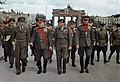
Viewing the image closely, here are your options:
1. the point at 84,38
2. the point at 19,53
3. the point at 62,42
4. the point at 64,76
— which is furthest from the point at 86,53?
the point at 19,53

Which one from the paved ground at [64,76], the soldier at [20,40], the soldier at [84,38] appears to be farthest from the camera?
the soldier at [84,38]

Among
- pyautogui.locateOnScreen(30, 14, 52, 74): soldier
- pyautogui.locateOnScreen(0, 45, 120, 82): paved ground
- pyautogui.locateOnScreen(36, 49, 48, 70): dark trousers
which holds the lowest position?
pyautogui.locateOnScreen(0, 45, 120, 82): paved ground

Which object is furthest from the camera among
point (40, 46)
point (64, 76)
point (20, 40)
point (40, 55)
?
point (40, 55)

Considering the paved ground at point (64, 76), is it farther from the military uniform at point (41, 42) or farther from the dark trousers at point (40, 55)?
the military uniform at point (41, 42)

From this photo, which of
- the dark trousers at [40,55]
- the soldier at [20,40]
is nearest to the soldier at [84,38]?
the dark trousers at [40,55]

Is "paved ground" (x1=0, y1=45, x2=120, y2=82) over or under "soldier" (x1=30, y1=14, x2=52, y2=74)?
under

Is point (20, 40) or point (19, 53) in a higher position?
point (20, 40)

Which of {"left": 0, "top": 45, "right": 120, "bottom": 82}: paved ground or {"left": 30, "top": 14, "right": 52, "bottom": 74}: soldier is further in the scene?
{"left": 30, "top": 14, "right": 52, "bottom": 74}: soldier

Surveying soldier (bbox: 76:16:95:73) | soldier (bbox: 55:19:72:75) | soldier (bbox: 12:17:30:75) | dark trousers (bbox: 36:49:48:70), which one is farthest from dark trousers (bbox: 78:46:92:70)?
soldier (bbox: 12:17:30:75)

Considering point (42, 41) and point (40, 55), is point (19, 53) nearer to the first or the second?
point (40, 55)

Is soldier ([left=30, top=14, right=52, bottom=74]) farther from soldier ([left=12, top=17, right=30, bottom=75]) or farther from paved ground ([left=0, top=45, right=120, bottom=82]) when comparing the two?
paved ground ([left=0, top=45, right=120, bottom=82])

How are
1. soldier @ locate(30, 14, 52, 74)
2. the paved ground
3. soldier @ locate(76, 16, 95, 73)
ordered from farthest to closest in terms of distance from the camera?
soldier @ locate(76, 16, 95, 73)
soldier @ locate(30, 14, 52, 74)
the paved ground

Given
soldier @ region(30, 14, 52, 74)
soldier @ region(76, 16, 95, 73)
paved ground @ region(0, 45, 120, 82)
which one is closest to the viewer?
paved ground @ region(0, 45, 120, 82)

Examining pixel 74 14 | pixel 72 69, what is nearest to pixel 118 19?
pixel 74 14
